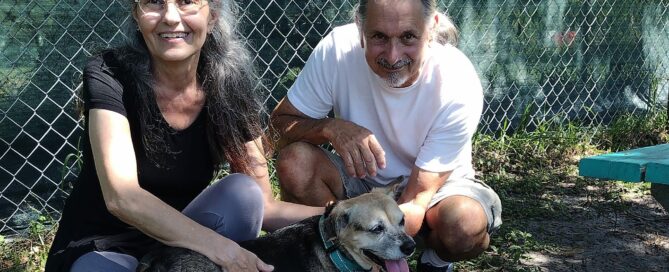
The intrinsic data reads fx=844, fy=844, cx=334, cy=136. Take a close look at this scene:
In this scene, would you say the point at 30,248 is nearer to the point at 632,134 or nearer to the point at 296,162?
the point at 296,162

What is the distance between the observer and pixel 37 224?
183 inches

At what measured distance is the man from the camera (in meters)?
3.52

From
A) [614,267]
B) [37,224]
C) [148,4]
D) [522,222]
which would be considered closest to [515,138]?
[522,222]

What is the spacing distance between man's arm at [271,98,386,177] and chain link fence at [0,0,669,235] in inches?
34.7

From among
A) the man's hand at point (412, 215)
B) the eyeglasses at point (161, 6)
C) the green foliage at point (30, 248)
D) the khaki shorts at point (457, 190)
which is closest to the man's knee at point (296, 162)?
the khaki shorts at point (457, 190)

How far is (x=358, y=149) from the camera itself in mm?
3535

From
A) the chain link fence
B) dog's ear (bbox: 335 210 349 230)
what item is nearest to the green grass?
the chain link fence

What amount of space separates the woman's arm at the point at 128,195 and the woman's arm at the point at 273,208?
59cm

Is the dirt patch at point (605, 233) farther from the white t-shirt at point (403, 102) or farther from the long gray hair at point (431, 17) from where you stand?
the long gray hair at point (431, 17)

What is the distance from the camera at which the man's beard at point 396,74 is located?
3.51 meters

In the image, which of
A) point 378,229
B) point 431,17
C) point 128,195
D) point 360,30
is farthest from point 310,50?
point 128,195

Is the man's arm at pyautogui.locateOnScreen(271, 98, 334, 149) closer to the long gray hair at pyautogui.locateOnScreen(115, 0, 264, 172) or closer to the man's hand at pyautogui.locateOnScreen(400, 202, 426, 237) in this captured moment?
the long gray hair at pyautogui.locateOnScreen(115, 0, 264, 172)

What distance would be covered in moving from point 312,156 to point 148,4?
1.11 m

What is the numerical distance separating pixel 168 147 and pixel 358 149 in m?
0.82
